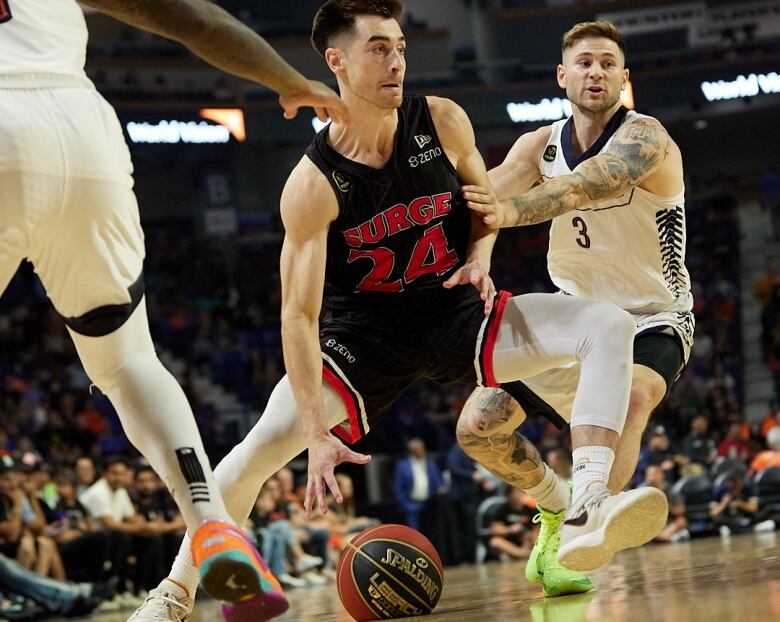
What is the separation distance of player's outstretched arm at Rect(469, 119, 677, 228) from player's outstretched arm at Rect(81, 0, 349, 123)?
1.56 m

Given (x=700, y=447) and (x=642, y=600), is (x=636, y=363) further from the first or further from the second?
(x=700, y=447)

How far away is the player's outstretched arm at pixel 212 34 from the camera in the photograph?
10.5ft

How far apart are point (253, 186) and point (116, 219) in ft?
78.7

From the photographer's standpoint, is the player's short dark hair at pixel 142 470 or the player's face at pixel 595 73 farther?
the player's short dark hair at pixel 142 470

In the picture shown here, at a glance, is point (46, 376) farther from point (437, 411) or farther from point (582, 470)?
point (582, 470)

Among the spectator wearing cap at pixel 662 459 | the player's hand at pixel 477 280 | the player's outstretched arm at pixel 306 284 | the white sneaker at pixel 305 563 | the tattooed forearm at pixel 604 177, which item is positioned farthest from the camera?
the spectator wearing cap at pixel 662 459

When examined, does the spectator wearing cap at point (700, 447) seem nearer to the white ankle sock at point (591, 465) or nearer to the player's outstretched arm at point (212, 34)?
the white ankle sock at point (591, 465)

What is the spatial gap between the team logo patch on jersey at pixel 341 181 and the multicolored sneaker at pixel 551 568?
1922mm

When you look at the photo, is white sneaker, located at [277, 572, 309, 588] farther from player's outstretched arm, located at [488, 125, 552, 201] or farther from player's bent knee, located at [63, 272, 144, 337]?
player's bent knee, located at [63, 272, 144, 337]

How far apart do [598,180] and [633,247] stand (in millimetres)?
632

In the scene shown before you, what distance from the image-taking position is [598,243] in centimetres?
566

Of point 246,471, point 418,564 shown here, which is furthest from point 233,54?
point 418,564

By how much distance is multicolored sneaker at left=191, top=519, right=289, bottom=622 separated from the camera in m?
3.24

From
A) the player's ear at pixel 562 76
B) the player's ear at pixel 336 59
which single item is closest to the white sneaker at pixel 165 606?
the player's ear at pixel 336 59
